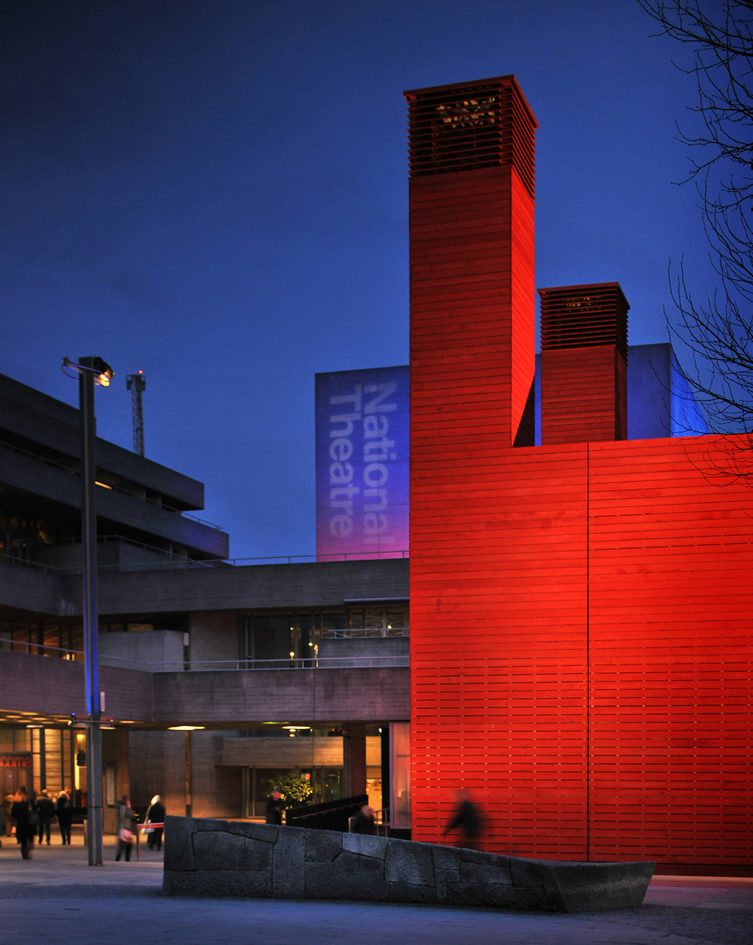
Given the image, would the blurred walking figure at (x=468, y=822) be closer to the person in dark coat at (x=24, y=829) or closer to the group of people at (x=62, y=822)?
the group of people at (x=62, y=822)

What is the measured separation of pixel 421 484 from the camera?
2188 cm

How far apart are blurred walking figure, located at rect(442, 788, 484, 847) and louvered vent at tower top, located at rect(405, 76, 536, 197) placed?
10.4 meters

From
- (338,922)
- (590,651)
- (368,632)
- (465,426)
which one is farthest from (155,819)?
(338,922)

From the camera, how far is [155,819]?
28.3 m

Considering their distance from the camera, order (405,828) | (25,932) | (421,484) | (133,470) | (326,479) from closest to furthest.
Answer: (25,932) < (421,484) < (405,828) < (326,479) < (133,470)

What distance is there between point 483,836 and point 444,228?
9878 mm

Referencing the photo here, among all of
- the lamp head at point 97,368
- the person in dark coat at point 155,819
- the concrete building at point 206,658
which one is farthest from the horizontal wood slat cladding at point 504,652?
the concrete building at point 206,658

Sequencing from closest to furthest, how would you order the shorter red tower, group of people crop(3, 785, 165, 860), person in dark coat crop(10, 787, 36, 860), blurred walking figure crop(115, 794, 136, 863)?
blurred walking figure crop(115, 794, 136, 863) < group of people crop(3, 785, 165, 860) < person in dark coat crop(10, 787, 36, 860) < the shorter red tower

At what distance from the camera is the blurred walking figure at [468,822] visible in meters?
20.5

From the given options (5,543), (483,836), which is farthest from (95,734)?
(5,543)

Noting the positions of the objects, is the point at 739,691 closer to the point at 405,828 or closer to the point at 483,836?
the point at 483,836


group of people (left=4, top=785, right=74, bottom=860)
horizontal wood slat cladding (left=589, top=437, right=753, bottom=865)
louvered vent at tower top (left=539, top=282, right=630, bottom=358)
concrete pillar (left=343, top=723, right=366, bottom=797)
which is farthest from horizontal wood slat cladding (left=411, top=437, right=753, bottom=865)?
concrete pillar (left=343, top=723, right=366, bottom=797)

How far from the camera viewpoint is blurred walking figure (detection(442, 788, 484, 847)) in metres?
20.5

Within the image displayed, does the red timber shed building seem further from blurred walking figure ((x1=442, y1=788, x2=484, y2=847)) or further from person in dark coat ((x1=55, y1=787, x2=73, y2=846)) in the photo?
person in dark coat ((x1=55, y1=787, x2=73, y2=846))
